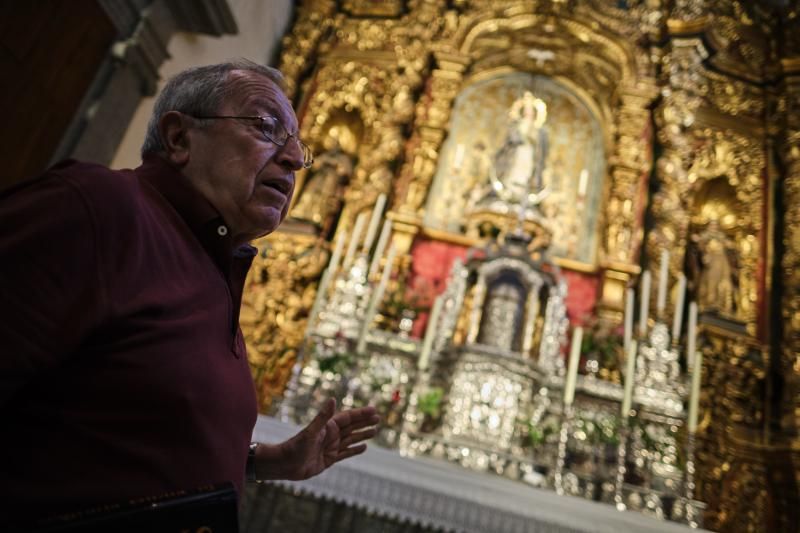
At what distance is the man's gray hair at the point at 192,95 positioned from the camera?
102 cm

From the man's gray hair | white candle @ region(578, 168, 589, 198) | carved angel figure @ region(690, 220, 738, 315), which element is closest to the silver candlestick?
A: the man's gray hair

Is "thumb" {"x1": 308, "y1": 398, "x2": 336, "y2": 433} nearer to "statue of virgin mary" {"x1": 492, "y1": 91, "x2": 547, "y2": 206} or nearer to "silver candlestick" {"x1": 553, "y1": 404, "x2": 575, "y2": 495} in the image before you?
"silver candlestick" {"x1": 553, "y1": 404, "x2": 575, "y2": 495}

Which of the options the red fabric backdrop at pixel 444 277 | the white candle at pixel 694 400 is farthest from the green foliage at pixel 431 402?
the red fabric backdrop at pixel 444 277

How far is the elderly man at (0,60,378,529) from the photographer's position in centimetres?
62

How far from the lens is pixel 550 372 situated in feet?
11.8

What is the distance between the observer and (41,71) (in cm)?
277

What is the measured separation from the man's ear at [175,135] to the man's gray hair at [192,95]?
0.04 feet

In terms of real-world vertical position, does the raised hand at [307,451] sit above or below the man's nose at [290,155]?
below

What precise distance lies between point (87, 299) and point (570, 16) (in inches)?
250

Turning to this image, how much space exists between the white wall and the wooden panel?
1.64 ft

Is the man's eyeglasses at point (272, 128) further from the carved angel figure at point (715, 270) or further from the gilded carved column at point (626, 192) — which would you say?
the carved angel figure at point (715, 270)

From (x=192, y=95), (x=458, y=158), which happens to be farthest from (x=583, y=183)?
(x=192, y=95)

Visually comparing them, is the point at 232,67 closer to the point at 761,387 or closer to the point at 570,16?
the point at 761,387

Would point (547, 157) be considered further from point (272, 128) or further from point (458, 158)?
point (272, 128)
